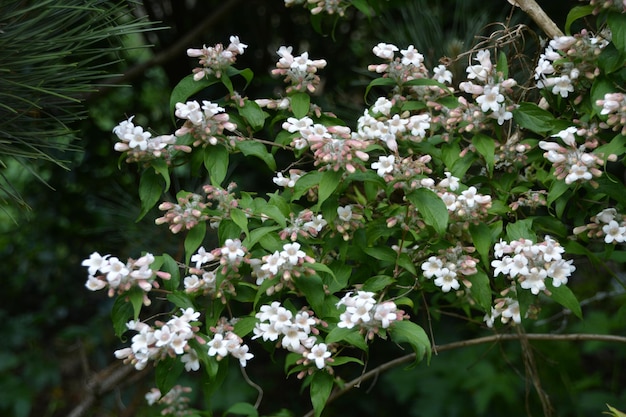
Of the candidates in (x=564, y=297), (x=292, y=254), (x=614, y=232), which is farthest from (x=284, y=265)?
(x=614, y=232)

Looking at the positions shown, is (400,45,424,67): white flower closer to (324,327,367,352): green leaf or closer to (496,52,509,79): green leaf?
(496,52,509,79): green leaf

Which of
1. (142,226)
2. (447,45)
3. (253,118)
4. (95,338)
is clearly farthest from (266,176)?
(253,118)

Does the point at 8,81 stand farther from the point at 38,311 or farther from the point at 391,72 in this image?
the point at 38,311

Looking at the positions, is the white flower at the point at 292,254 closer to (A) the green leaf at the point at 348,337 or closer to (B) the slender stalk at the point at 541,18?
(A) the green leaf at the point at 348,337

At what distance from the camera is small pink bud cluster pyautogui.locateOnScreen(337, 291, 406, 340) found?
118 centimetres

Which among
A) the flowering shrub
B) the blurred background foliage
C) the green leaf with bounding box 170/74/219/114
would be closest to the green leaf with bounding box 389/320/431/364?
the flowering shrub

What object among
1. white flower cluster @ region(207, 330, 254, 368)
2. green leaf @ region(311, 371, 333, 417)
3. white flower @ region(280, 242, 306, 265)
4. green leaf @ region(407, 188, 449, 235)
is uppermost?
white flower @ region(280, 242, 306, 265)

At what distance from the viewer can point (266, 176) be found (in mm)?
2709

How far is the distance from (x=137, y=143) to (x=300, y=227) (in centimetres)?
31

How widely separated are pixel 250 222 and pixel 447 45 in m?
1.17

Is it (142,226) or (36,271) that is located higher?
(142,226)

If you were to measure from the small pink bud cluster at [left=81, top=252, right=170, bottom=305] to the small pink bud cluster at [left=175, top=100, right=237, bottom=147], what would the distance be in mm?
254

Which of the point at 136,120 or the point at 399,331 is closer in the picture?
the point at 399,331

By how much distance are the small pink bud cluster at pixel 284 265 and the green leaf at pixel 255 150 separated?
8.6 inches
